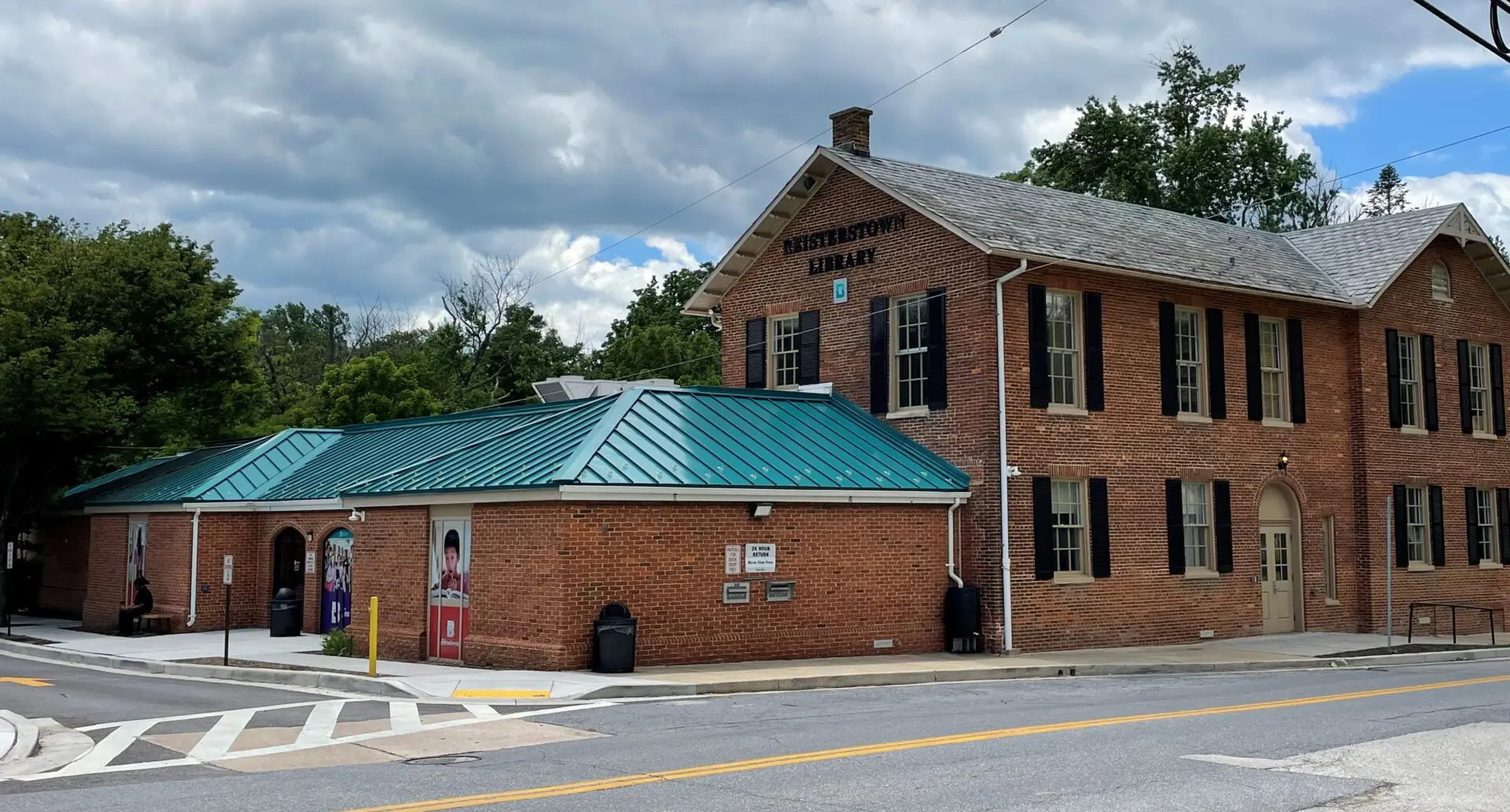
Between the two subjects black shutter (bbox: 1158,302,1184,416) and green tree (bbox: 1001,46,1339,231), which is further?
green tree (bbox: 1001,46,1339,231)

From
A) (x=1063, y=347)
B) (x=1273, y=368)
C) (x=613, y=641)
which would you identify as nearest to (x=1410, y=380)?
(x=1273, y=368)

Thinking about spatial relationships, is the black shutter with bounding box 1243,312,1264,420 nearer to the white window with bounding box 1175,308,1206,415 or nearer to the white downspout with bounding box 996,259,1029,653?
the white window with bounding box 1175,308,1206,415

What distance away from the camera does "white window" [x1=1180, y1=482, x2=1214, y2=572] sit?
25.7 meters

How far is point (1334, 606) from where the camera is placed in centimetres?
2811

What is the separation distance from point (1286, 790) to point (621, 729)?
639 centimetres

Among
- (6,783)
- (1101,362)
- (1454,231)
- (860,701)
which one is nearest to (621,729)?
(860,701)

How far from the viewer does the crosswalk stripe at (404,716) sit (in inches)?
534

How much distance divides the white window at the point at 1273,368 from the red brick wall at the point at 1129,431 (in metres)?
0.37

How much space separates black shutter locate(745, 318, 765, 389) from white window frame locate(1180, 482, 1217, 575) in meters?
8.82

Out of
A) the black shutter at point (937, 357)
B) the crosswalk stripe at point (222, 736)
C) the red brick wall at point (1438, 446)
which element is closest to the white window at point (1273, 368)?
the red brick wall at point (1438, 446)

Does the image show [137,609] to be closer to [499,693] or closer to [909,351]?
[499,693]

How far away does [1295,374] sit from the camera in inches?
1084

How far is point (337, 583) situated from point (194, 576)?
3.83 m

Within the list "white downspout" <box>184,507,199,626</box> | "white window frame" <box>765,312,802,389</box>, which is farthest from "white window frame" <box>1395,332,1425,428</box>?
"white downspout" <box>184,507,199,626</box>
